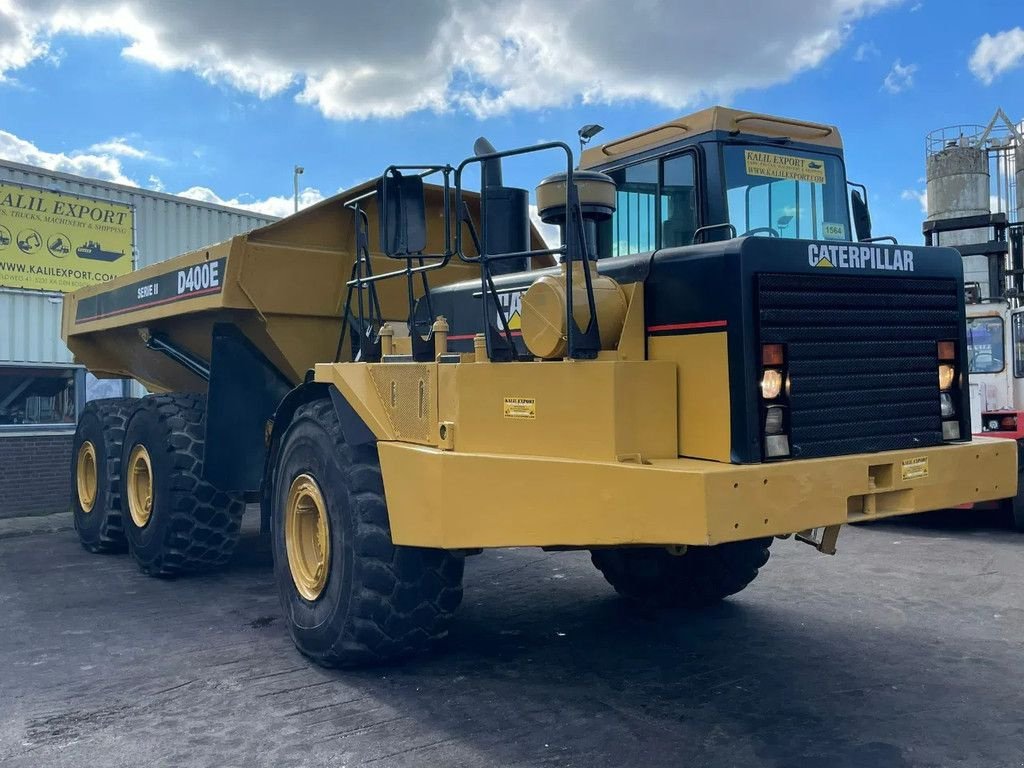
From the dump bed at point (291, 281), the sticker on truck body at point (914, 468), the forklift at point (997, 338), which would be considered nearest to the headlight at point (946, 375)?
the sticker on truck body at point (914, 468)

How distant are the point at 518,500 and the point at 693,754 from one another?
1.25 m

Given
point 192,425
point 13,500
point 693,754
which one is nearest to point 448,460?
point 693,754

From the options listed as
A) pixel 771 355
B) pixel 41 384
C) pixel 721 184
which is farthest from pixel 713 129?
pixel 41 384

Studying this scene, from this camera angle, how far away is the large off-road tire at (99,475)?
848 centimetres

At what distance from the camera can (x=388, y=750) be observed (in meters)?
3.95

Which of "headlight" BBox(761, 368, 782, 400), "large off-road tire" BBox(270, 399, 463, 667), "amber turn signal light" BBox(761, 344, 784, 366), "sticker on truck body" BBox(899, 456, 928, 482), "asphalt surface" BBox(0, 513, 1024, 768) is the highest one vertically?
"amber turn signal light" BBox(761, 344, 784, 366)

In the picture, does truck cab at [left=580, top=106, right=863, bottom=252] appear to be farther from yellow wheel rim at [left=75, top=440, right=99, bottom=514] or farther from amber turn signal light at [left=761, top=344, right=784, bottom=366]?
yellow wheel rim at [left=75, top=440, right=99, bottom=514]

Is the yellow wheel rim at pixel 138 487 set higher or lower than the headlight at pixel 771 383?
lower

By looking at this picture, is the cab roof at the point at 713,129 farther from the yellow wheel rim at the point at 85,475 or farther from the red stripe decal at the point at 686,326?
the yellow wheel rim at the point at 85,475

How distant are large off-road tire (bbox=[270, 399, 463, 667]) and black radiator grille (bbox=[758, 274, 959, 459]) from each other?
1883 mm

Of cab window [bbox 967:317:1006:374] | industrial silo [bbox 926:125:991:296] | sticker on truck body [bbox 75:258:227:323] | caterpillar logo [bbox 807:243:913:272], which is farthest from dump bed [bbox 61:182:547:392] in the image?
industrial silo [bbox 926:125:991:296]

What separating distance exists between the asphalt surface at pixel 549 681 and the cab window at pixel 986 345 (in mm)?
3600

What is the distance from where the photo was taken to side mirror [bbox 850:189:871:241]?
5223mm

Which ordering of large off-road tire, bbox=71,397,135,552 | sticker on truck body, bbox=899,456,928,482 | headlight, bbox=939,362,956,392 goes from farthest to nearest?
large off-road tire, bbox=71,397,135,552, headlight, bbox=939,362,956,392, sticker on truck body, bbox=899,456,928,482
